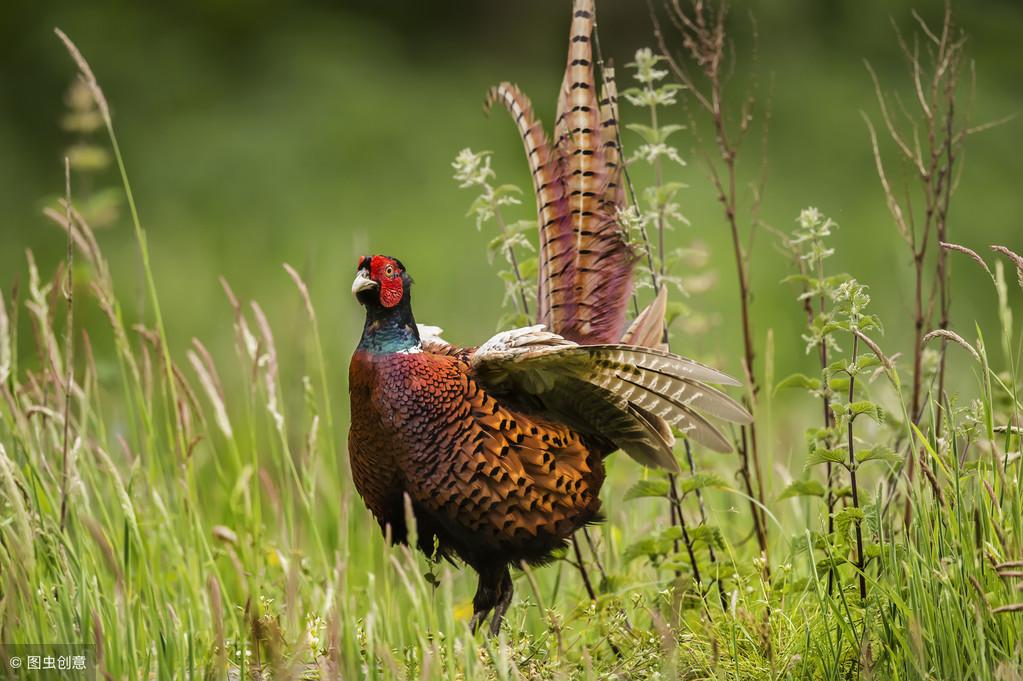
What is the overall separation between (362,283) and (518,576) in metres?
0.94

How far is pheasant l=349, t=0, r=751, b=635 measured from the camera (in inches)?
95.5

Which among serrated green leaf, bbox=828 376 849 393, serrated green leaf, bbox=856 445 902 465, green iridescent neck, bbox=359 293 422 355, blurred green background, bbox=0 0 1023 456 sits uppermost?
blurred green background, bbox=0 0 1023 456

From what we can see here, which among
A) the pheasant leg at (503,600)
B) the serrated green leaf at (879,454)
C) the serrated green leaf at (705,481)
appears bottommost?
the pheasant leg at (503,600)

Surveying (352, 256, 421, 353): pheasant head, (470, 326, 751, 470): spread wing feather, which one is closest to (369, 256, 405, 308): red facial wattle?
(352, 256, 421, 353): pheasant head

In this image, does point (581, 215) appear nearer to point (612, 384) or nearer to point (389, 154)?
point (612, 384)

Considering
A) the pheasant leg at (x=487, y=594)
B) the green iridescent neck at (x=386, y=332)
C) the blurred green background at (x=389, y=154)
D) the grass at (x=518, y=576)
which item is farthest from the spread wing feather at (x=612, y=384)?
the blurred green background at (x=389, y=154)

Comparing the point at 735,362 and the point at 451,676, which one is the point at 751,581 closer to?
the point at 451,676

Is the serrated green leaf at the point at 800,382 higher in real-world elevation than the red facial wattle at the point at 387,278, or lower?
lower

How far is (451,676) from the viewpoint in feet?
7.02

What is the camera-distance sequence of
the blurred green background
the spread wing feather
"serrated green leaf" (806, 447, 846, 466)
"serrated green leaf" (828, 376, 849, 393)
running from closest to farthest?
the spread wing feather < "serrated green leaf" (806, 447, 846, 466) < "serrated green leaf" (828, 376, 849, 393) < the blurred green background

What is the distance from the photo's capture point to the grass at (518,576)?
2.17 metres

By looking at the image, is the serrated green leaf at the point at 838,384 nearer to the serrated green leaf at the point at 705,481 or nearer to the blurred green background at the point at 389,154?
the serrated green leaf at the point at 705,481

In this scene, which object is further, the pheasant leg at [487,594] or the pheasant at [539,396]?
the pheasant leg at [487,594]

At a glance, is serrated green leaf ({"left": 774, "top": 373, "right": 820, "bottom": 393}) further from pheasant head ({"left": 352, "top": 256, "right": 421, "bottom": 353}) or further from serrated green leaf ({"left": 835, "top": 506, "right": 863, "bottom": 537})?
pheasant head ({"left": 352, "top": 256, "right": 421, "bottom": 353})
